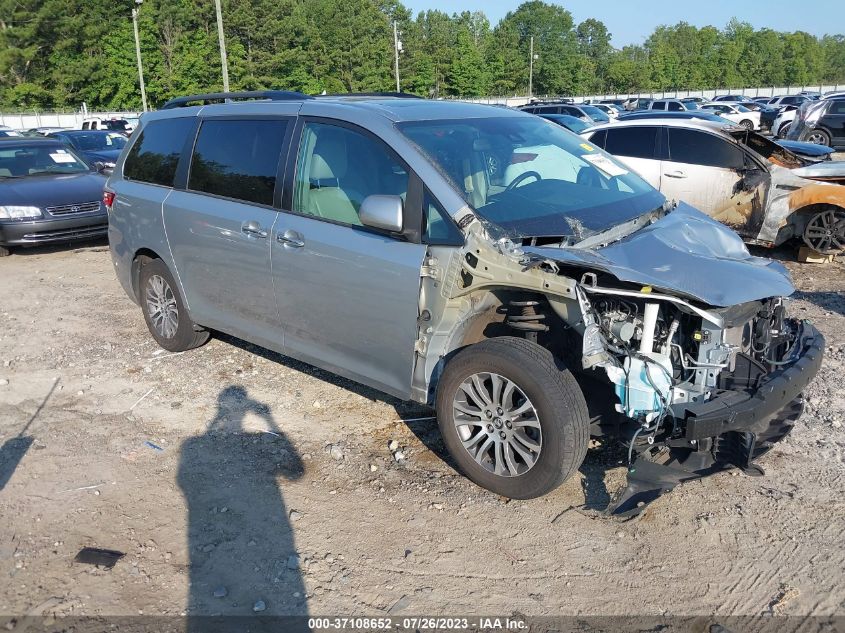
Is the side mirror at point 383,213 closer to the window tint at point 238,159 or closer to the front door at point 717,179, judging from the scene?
the window tint at point 238,159

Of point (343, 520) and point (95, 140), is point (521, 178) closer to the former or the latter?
point (343, 520)

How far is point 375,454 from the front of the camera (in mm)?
4621

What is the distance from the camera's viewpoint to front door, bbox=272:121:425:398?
422cm

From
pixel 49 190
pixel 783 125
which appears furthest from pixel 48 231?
pixel 783 125

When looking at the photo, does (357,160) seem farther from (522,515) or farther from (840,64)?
(840,64)

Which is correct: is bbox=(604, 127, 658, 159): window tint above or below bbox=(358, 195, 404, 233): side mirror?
above

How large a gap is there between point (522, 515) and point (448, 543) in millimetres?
448

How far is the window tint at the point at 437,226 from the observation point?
4.00m

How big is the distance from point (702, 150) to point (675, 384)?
6859 mm

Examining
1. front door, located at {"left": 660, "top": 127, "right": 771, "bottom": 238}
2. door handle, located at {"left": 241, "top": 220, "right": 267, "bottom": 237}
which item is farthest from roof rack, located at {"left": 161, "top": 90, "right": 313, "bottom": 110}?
front door, located at {"left": 660, "top": 127, "right": 771, "bottom": 238}

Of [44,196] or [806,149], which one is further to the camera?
[44,196]

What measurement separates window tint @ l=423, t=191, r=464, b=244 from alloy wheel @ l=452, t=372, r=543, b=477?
736 millimetres

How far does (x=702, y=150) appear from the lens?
31.6 feet

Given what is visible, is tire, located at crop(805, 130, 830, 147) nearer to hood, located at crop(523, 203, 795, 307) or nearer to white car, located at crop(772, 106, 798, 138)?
white car, located at crop(772, 106, 798, 138)
